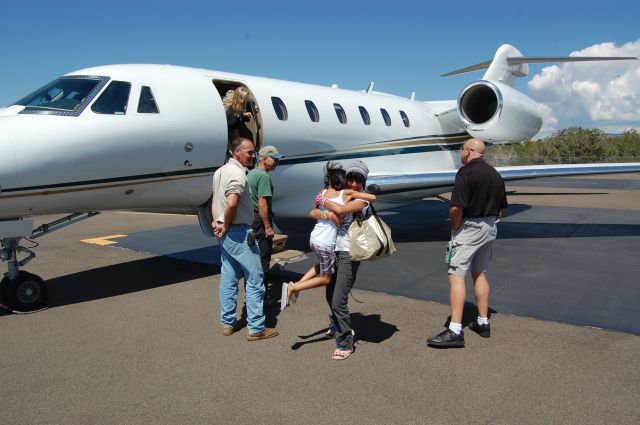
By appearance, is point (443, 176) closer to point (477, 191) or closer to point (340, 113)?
point (340, 113)

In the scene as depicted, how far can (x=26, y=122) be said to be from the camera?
545 centimetres

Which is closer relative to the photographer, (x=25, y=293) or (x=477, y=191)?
(x=477, y=191)

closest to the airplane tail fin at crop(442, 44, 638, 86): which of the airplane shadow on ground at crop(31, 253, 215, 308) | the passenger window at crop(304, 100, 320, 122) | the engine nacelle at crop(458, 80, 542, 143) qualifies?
the engine nacelle at crop(458, 80, 542, 143)

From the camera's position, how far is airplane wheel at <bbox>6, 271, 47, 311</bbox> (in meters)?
5.77

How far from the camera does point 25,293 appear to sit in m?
5.86

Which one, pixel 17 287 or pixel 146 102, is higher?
pixel 146 102

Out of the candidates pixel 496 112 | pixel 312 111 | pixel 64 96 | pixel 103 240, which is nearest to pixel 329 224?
pixel 64 96

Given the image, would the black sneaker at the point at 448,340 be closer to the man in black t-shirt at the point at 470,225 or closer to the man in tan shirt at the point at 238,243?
the man in black t-shirt at the point at 470,225

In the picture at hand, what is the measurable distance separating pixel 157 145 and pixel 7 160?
1.70m

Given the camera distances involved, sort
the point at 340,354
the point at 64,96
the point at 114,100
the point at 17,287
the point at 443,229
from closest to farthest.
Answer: the point at 340,354, the point at 17,287, the point at 64,96, the point at 114,100, the point at 443,229

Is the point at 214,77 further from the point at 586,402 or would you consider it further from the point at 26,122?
the point at 586,402

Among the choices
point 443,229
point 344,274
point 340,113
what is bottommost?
point 443,229

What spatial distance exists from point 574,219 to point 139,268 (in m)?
10.4

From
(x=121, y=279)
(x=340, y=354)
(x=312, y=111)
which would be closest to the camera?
(x=340, y=354)
